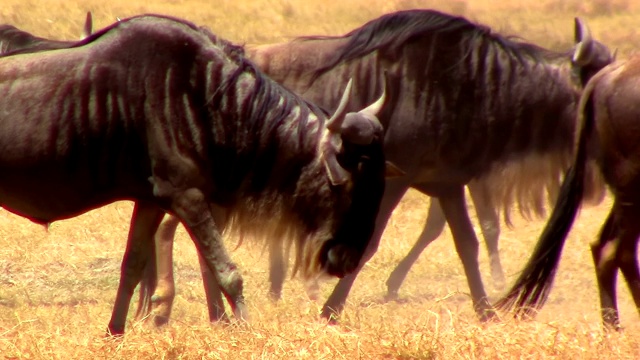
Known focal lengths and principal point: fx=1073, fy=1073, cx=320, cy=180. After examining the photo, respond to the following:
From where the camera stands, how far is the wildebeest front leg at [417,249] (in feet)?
22.7

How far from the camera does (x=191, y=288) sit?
6.78 metres

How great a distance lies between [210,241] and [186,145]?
16.2 inches

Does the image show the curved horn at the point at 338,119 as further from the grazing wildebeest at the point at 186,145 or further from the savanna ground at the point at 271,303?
the savanna ground at the point at 271,303

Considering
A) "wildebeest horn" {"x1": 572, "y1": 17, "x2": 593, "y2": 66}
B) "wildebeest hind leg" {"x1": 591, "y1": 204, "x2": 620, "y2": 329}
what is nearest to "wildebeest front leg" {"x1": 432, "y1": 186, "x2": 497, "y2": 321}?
A: "wildebeest horn" {"x1": 572, "y1": 17, "x2": 593, "y2": 66}

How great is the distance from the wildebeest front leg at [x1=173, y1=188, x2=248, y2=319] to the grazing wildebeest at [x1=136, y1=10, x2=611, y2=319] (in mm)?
1289

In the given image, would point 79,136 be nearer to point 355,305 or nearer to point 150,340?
point 150,340

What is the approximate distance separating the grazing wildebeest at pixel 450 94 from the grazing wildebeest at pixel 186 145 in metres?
1.23

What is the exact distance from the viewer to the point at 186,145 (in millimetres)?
4391

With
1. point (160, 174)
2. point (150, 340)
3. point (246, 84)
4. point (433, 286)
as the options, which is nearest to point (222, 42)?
point (246, 84)

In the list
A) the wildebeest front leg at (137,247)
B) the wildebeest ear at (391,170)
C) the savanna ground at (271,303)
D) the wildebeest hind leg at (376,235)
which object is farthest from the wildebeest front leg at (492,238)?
the wildebeest front leg at (137,247)

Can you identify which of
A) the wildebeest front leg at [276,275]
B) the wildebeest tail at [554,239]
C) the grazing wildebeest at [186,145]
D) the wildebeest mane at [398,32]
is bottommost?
the wildebeest front leg at [276,275]

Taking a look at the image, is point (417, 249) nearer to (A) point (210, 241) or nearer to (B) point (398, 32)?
(B) point (398, 32)

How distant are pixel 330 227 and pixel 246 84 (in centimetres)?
71

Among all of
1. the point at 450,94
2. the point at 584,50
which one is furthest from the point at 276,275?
the point at 584,50
